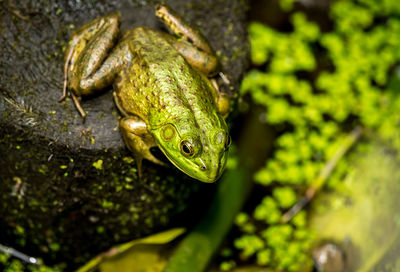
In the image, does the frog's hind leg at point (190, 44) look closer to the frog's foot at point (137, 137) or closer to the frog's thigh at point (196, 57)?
the frog's thigh at point (196, 57)

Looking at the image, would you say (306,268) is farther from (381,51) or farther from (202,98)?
(381,51)

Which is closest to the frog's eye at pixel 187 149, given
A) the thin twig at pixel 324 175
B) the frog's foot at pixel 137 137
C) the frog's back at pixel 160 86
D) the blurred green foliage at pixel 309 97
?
the frog's back at pixel 160 86

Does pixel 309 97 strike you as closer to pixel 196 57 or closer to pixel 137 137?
pixel 196 57

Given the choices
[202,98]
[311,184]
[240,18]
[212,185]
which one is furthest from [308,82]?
[202,98]

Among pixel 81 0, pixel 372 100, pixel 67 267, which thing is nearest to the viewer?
pixel 81 0

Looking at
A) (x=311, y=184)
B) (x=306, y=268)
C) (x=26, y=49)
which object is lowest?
(x=306, y=268)

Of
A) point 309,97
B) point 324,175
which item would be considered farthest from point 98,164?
point 309,97
